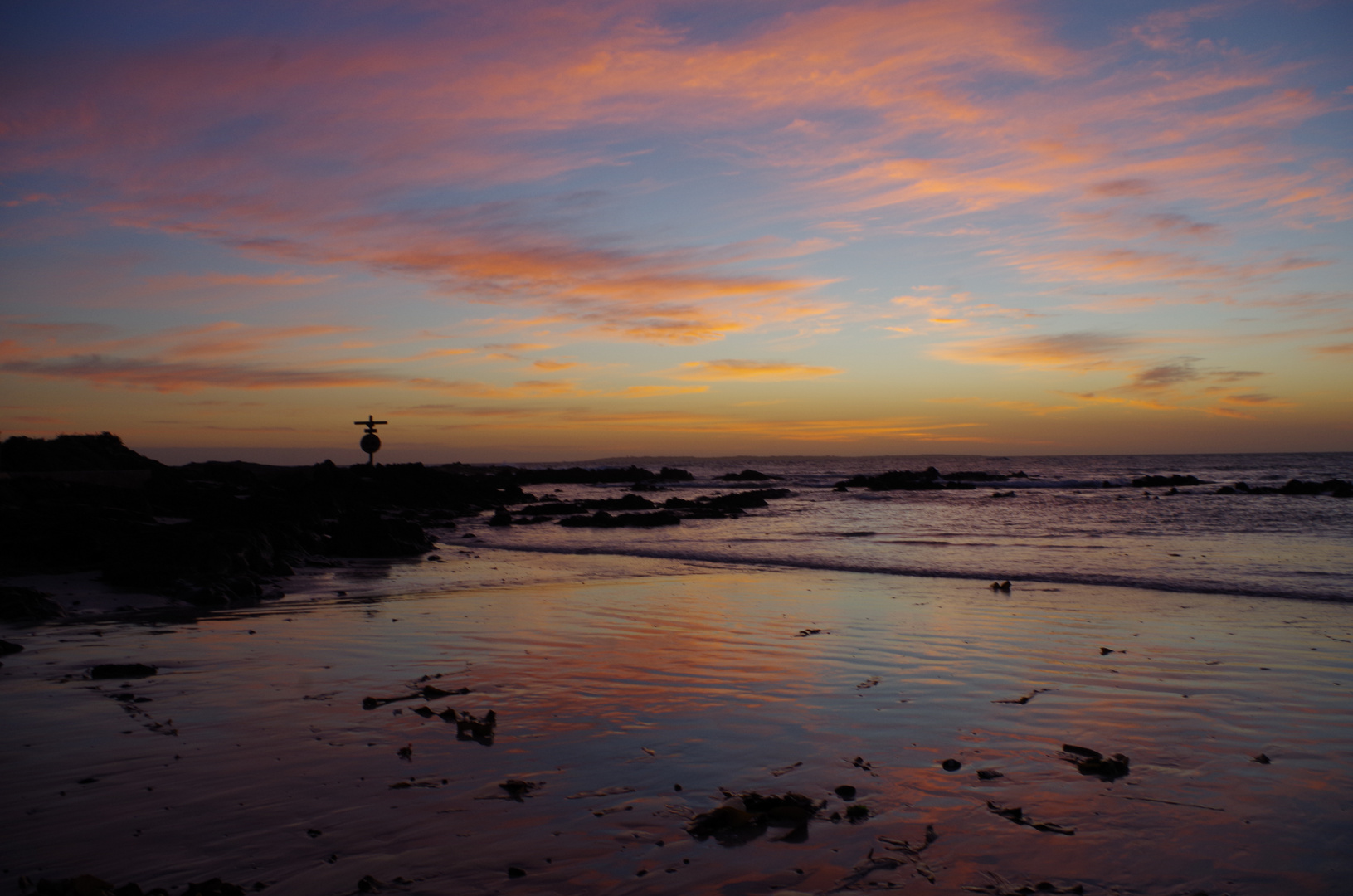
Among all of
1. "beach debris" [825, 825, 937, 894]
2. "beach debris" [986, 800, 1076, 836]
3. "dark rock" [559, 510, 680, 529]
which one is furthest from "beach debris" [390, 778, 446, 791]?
"dark rock" [559, 510, 680, 529]

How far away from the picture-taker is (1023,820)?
13.7ft

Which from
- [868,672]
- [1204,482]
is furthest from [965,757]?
[1204,482]

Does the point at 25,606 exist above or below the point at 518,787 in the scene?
above

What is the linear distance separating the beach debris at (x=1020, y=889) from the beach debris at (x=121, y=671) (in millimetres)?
6835

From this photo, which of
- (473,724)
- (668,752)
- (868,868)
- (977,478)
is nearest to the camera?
(868,868)

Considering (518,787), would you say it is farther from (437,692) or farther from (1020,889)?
(1020,889)

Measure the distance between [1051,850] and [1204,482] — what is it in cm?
6089

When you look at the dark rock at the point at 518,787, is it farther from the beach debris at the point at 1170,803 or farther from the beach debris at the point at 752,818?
the beach debris at the point at 1170,803

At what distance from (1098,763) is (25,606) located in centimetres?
1125

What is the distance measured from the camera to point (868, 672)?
7234mm

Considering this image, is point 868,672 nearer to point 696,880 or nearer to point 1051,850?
point 1051,850

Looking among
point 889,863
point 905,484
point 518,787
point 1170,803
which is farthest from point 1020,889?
point 905,484

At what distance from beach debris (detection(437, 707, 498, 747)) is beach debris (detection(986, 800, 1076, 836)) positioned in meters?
3.19

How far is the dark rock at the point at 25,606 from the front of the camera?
29.5 ft
